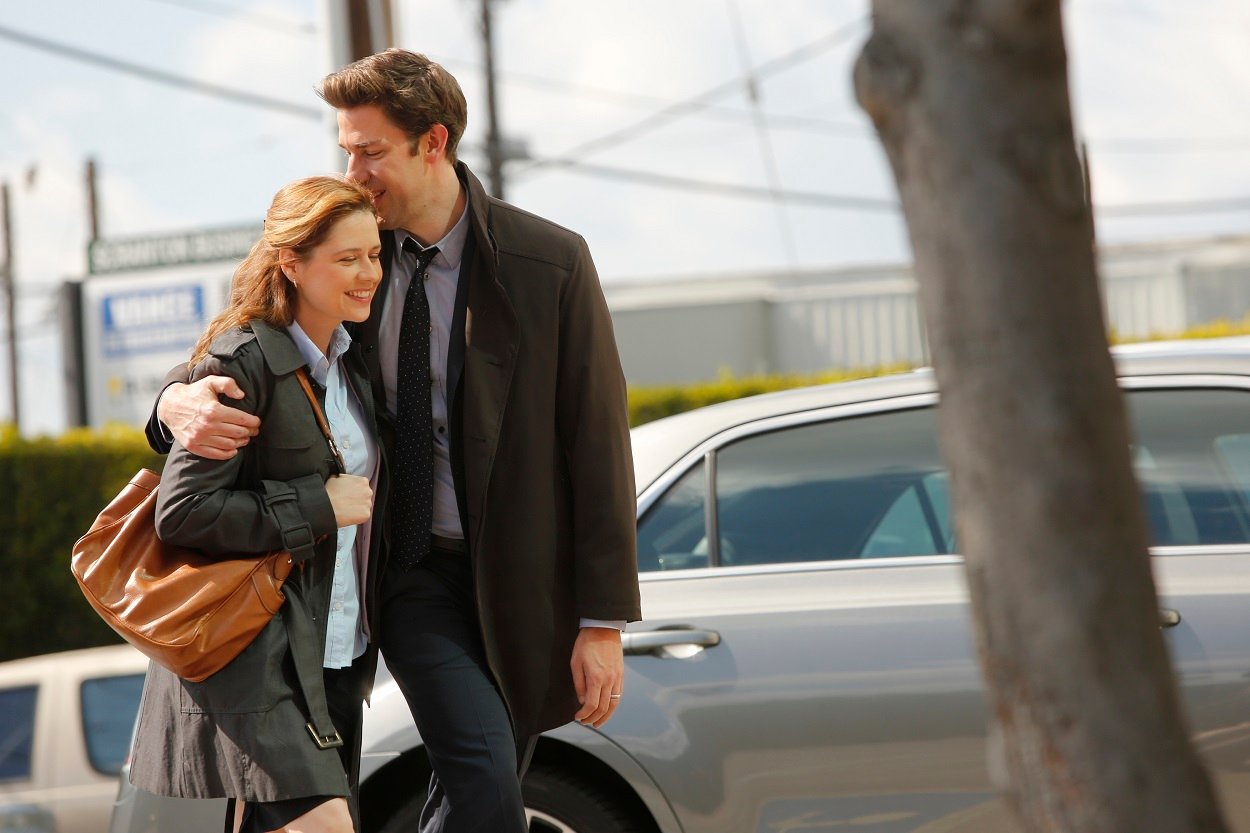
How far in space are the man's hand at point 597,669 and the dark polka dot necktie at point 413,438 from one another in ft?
1.16

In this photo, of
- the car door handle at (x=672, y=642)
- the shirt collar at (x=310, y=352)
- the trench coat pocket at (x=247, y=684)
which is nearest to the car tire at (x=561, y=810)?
the car door handle at (x=672, y=642)

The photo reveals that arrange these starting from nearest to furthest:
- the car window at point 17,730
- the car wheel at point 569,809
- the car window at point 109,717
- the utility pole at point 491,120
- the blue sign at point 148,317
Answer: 1. the car wheel at point 569,809
2. the car window at point 109,717
3. the car window at point 17,730
4. the blue sign at point 148,317
5. the utility pole at point 491,120

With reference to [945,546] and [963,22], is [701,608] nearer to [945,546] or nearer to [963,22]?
[945,546]

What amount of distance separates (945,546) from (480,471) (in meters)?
1.31

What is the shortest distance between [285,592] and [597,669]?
1.99 ft

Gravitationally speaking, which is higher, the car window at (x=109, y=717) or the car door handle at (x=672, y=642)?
the car door handle at (x=672, y=642)

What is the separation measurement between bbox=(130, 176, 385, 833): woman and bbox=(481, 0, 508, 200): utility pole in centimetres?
1555

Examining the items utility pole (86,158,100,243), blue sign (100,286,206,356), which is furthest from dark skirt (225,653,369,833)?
utility pole (86,158,100,243)

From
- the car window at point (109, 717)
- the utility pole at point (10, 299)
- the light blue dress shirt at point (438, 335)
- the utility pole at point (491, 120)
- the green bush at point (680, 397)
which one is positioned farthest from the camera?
the utility pole at point (10, 299)

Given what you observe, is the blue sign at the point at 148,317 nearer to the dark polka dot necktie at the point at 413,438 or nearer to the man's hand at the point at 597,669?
the dark polka dot necktie at the point at 413,438

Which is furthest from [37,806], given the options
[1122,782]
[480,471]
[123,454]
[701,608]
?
[123,454]

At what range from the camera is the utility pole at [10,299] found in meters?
28.2

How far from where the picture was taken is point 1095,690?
4.43 ft

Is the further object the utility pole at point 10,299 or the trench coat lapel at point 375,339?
the utility pole at point 10,299
